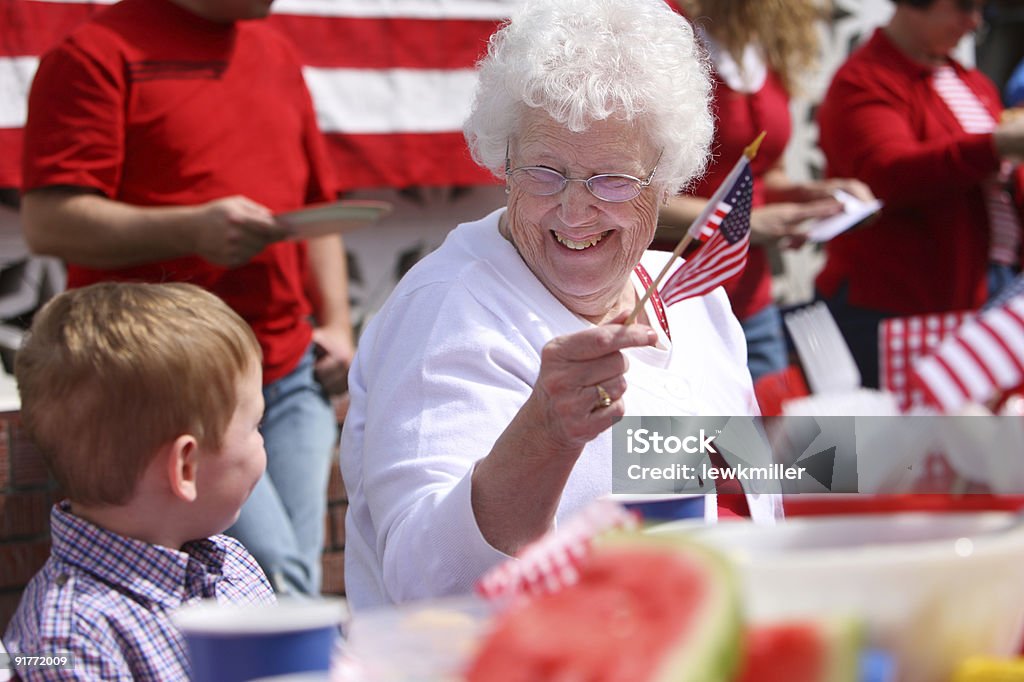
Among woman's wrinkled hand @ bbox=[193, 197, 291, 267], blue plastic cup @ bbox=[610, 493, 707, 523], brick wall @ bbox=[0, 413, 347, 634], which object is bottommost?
brick wall @ bbox=[0, 413, 347, 634]

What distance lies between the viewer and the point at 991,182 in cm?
383

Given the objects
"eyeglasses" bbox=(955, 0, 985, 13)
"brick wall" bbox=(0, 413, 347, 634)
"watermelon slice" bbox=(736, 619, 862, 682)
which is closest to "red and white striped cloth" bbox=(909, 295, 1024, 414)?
"watermelon slice" bbox=(736, 619, 862, 682)

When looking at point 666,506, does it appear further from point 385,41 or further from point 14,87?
point 385,41

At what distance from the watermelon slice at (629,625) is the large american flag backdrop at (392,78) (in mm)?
3139

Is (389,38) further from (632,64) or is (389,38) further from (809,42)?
(632,64)

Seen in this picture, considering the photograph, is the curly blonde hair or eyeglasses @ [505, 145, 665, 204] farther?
the curly blonde hair

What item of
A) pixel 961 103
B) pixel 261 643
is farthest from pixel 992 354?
pixel 961 103

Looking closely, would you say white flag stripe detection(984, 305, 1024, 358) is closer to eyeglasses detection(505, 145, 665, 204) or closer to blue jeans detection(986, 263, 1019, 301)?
eyeglasses detection(505, 145, 665, 204)

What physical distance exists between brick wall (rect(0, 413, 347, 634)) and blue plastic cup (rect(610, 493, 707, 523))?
220 cm

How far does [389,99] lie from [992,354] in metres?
3.49

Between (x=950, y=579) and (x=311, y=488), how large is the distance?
2.32 m

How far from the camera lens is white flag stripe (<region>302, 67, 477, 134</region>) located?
394cm

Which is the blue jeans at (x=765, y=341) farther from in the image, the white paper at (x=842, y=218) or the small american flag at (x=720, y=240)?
the small american flag at (x=720, y=240)

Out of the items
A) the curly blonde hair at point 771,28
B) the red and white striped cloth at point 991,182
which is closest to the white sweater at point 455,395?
the curly blonde hair at point 771,28
